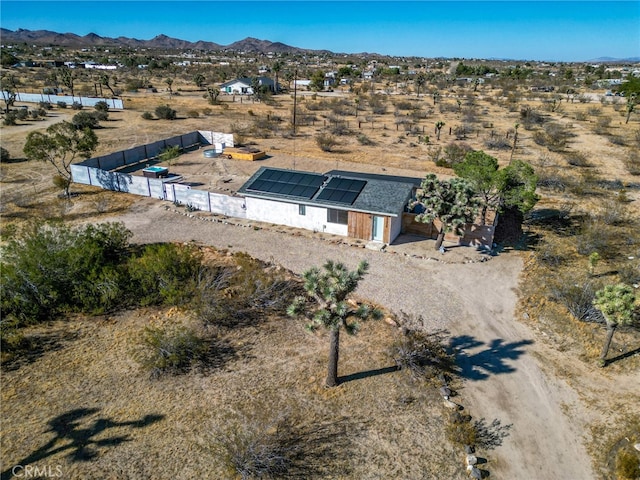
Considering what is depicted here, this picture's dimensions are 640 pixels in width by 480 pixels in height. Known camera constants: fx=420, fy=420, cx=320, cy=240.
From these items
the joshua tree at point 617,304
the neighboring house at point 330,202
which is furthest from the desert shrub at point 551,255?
the neighboring house at point 330,202

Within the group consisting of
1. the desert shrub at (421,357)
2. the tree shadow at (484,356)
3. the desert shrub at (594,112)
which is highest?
the desert shrub at (594,112)

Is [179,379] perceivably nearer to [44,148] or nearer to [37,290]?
[37,290]

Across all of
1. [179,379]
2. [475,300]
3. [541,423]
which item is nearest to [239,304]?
[179,379]

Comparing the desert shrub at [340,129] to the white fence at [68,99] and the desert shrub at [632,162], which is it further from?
the white fence at [68,99]

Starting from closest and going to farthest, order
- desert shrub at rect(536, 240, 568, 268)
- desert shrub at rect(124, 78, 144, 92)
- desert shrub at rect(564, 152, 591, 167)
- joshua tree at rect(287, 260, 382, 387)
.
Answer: joshua tree at rect(287, 260, 382, 387), desert shrub at rect(536, 240, 568, 268), desert shrub at rect(564, 152, 591, 167), desert shrub at rect(124, 78, 144, 92)

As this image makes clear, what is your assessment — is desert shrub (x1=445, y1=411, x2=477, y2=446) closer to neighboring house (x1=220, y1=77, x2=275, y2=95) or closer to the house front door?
the house front door

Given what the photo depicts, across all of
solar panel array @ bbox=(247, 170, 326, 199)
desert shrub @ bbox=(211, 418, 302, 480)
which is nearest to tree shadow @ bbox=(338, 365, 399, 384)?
desert shrub @ bbox=(211, 418, 302, 480)

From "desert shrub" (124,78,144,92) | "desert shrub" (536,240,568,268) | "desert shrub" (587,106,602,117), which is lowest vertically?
"desert shrub" (536,240,568,268)
